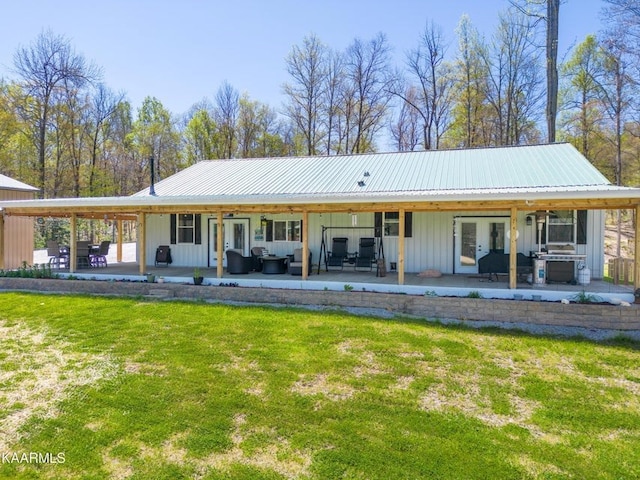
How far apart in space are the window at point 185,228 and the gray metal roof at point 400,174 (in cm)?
86

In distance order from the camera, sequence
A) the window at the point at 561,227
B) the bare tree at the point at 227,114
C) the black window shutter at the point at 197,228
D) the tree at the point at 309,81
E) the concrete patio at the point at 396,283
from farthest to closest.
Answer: the bare tree at the point at 227,114 → the tree at the point at 309,81 → the black window shutter at the point at 197,228 → the window at the point at 561,227 → the concrete patio at the point at 396,283

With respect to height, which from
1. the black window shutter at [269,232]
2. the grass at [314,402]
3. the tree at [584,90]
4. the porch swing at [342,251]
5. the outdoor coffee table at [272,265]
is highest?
the tree at [584,90]

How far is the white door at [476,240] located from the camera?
10648mm

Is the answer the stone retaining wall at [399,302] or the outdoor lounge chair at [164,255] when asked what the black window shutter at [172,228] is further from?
the stone retaining wall at [399,302]

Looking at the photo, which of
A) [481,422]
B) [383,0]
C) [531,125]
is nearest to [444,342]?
[481,422]

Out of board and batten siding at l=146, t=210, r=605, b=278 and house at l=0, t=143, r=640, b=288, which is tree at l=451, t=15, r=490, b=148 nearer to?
house at l=0, t=143, r=640, b=288

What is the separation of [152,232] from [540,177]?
1152 centimetres

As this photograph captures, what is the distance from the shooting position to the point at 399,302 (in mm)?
7973

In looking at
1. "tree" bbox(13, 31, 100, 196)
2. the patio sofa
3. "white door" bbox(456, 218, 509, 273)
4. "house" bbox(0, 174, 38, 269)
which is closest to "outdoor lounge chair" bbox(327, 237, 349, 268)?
"white door" bbox(456, 218, 509, 273)

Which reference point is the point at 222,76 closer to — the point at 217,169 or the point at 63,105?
the point at 63,105

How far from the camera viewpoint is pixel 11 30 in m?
19.7

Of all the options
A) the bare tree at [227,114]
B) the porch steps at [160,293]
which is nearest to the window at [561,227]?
the porch steps at [160,293]

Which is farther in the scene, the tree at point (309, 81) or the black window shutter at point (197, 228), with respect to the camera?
the tree at point (309, 81)

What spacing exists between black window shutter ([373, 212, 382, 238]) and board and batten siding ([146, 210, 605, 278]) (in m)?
0.09
